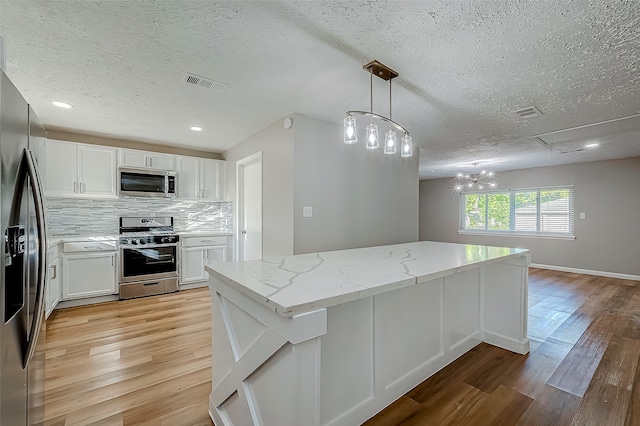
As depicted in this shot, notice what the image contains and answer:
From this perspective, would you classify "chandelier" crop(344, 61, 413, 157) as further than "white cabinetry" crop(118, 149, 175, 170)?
No

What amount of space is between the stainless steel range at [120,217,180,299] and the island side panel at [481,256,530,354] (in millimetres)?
3976

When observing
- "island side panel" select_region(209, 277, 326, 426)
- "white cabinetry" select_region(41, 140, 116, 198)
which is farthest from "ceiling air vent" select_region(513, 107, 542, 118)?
"white cabinetry" select_region(41, 140, 116, 198)

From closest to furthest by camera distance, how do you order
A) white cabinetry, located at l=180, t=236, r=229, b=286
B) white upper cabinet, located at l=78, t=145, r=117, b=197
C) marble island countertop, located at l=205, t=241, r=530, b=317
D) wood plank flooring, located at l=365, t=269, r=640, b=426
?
marble island countertop, located at l=205, t=241, r=530, b=317 < wood plank flooring, located at l=365, t=269, r=640, b=426 < white upper cabinet, located at l=78, t=145, r=117, b=197 < white cabinetry, located at l=180, t=236, r=229, b=286

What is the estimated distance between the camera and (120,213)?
4.13 m

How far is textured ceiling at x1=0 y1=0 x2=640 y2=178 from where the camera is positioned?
4.88 feet

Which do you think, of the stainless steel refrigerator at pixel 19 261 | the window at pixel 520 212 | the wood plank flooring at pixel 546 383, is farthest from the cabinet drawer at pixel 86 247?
the window at pixel 520 212

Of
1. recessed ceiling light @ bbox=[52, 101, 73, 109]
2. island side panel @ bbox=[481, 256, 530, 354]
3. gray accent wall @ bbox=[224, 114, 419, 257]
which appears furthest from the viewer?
gray accent wall @ bbox=[224, 114, 419, 257]

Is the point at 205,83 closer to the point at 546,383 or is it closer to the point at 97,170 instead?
the point at 97,170

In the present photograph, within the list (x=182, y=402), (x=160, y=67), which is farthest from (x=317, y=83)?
(x=182, y=402)

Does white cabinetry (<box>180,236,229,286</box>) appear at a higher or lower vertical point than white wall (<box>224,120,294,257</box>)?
lower

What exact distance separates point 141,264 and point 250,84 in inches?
120

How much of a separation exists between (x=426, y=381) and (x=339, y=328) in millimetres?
988

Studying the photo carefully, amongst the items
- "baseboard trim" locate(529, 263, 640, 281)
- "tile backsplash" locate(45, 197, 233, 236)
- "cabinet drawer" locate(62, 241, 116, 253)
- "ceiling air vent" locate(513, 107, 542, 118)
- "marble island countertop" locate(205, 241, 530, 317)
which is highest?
"ceiling air vent" locate(513, 107, 542, 118)

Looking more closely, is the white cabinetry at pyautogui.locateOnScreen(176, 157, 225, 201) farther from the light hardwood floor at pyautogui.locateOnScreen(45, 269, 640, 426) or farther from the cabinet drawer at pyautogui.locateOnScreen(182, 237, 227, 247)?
the light hardwood floor at pyautogui.locateOnScreen(45, 269, 640, 426)
